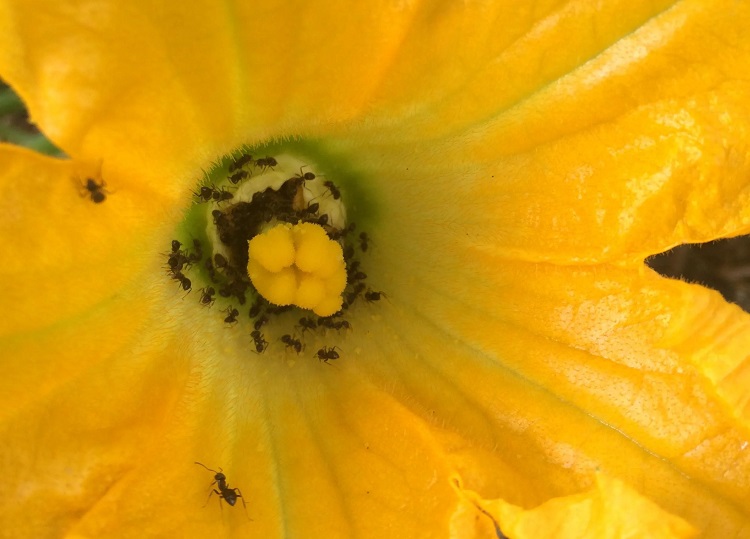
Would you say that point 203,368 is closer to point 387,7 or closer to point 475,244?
point 475,244

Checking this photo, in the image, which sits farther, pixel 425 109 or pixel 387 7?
pixel 425 109

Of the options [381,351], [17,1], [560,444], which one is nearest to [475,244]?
[381,351]

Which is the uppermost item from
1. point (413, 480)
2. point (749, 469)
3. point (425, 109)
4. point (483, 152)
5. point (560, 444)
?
point (425, 109)

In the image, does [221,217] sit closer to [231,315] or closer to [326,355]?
[231,315]

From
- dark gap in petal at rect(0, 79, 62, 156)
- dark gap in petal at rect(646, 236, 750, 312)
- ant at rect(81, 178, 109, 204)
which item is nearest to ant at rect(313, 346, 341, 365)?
ant at rect(81, 178, 109, 204)

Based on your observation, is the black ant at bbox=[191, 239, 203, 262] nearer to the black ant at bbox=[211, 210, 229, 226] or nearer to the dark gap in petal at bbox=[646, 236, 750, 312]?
the black ant at bbox=[211, 210, 229, 226]

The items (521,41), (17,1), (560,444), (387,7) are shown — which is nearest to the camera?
(17,1)

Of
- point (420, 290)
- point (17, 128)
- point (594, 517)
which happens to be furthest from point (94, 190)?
point (17, 128)

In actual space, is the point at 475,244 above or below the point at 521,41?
below
